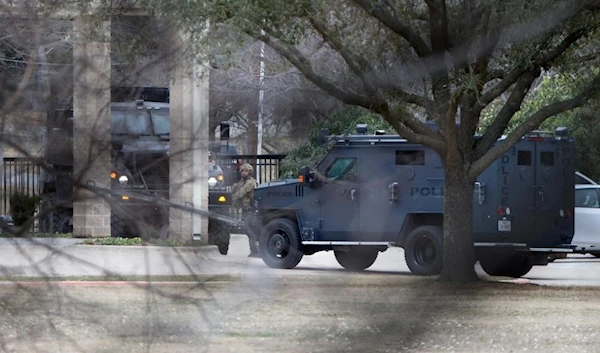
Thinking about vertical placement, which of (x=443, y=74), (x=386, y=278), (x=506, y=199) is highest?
(x=443, y=74)

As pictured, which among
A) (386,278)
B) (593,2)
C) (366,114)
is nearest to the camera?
(593,2)

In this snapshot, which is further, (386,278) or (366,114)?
(366,114)

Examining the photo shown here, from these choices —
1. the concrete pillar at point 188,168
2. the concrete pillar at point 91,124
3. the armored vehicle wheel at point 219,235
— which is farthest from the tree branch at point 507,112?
the concrete pillar at point 91,124

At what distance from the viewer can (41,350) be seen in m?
7.54

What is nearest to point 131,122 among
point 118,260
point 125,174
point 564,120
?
point 125,174

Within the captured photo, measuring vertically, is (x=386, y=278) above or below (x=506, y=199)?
below

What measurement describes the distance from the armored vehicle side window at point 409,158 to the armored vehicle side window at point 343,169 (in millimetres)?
747

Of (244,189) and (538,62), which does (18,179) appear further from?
(244,189)

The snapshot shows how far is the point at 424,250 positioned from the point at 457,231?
7.05 ft

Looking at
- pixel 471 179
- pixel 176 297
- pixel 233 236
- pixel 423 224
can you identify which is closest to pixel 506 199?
pixel 423 224

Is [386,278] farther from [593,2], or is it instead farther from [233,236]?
[233,236]

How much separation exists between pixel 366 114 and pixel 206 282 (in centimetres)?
1718

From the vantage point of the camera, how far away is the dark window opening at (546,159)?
19094mm

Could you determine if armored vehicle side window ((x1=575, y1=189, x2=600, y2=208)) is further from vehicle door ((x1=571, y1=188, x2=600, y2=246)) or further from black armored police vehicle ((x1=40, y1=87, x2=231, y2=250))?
black armored police vehicle ((x1=40, y1=87, x2=231, y2=250))
